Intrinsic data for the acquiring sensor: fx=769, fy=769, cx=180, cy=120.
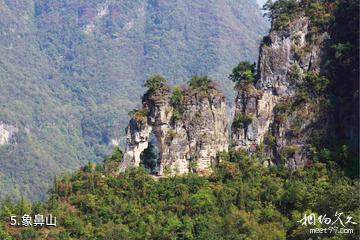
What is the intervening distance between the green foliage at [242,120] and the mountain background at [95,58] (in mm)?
67921

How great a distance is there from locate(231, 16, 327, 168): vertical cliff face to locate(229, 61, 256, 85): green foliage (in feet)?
1.99

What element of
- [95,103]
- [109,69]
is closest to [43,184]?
[95,103]

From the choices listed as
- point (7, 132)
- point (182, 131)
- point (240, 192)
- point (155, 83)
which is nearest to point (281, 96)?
point (182, 131)

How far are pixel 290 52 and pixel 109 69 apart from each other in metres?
111

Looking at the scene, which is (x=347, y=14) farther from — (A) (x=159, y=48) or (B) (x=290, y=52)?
(A) (x=159, y=48)

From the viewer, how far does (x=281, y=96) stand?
34344 millimetres

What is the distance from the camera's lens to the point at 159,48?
151 m

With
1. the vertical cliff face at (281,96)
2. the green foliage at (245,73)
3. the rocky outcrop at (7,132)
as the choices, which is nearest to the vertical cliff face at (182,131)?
the vertical cliff face at (281,96)

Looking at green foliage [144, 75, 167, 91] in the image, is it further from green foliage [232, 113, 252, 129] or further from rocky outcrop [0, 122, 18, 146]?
rocky outcrop [0, 122, 18, 146]

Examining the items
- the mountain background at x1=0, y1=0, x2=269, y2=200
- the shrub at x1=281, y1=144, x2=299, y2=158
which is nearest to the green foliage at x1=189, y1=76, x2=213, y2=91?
the shrub at x1=281, y1=144, x2=299, y2=158

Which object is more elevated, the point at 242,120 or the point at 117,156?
the point at 242,120

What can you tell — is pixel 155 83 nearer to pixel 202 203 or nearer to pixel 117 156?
pixel 117 156

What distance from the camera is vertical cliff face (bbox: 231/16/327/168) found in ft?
110

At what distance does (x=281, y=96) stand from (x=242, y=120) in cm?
206
